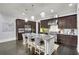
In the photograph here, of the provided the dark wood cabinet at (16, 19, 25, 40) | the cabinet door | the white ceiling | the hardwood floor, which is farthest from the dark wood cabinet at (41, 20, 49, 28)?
the hardwood floor

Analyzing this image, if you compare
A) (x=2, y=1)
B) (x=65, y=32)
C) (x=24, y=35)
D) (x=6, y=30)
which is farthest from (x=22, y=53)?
(x=2, y=1)

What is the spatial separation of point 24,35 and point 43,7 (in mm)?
691

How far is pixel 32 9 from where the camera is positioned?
2303 millimetres

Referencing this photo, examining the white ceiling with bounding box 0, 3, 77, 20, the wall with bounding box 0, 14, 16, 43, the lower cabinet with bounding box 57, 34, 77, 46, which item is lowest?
the lower cabinet with bounding box 57, 34, 77, 46

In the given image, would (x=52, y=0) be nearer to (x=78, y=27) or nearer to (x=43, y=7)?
(x=43, y=7)

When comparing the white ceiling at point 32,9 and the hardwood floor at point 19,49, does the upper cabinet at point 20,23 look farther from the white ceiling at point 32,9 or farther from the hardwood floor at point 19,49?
the hardwood floor at point 19,49

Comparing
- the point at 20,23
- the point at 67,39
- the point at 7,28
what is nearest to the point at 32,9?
the point at 20,23

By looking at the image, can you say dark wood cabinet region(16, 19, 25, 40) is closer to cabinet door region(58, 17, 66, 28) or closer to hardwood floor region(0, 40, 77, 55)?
hardwood floor region(0, 40, 77, 55)

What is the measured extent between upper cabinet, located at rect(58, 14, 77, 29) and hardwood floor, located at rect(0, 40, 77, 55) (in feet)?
1.36

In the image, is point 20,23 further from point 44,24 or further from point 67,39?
point 67,39

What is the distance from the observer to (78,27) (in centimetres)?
226

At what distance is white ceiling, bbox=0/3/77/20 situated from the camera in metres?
2.26

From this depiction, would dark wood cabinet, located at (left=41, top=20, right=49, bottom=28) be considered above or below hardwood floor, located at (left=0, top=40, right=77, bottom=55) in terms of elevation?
above

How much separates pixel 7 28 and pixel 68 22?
4.03ft
